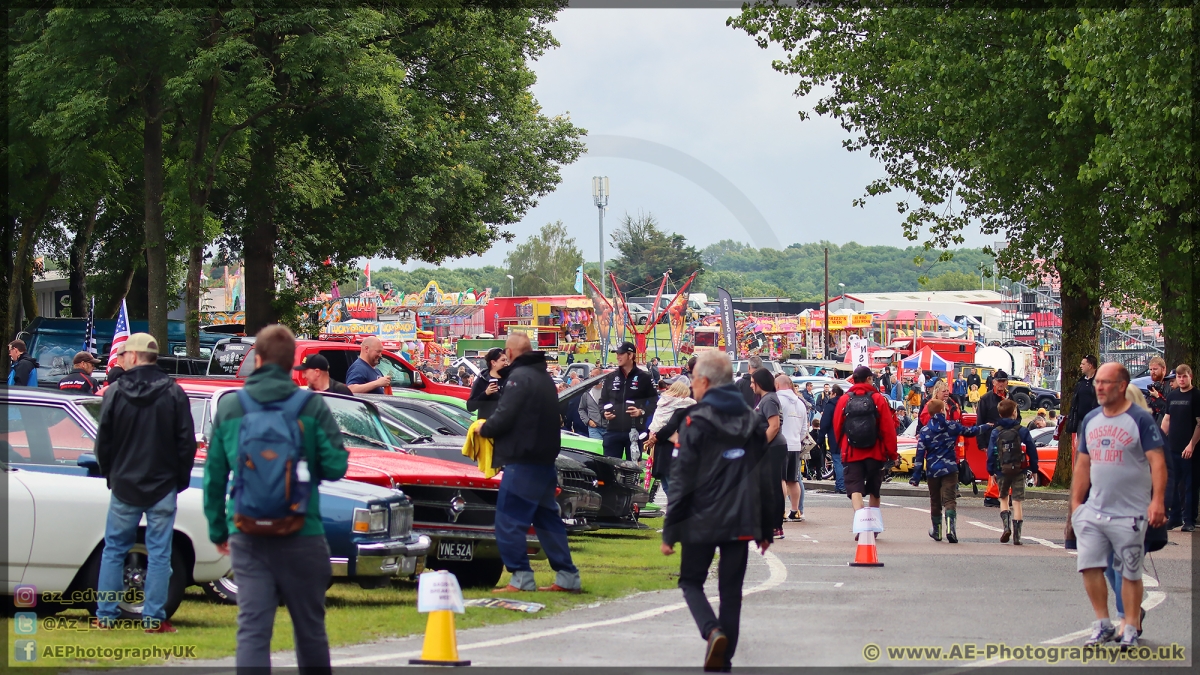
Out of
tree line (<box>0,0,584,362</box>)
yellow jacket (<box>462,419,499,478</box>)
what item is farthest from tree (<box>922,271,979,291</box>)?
yellow jacket (<box>462,419,499,478</box>)

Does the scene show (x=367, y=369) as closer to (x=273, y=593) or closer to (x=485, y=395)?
(x=485, y=395)

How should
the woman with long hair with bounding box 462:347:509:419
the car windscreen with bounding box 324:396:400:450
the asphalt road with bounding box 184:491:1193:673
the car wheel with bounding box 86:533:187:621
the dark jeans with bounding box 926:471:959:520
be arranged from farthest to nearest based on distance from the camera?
the dark jeans with bounding box 926:471:959:520, the woman with long hair with bounding box 462:347:509:419, the car windscreen with bounding box 324:396:400:450, the car wheel with bounding box 86:533:187:621, the asphalt road with bounding box 184:491:1193:673

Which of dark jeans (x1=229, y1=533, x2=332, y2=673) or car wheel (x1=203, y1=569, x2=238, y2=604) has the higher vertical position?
dark jeans (x1=229, y1=533, x2=332, y2=673)

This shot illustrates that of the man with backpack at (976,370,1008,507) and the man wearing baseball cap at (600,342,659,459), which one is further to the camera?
the man with backpack at (976,370,1008,507)

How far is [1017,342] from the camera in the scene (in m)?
78.4

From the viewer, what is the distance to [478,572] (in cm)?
1073

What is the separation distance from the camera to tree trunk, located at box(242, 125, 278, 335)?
3034cm

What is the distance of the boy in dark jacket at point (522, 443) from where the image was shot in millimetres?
9336

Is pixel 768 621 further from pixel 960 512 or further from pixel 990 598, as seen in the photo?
pixel 960 512

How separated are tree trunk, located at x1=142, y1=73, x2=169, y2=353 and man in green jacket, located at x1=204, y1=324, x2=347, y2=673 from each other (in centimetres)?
2028

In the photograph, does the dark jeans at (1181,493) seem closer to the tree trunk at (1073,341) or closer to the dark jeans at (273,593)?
the tree trunk at (1073,341)

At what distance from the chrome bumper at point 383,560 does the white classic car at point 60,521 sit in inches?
32.1

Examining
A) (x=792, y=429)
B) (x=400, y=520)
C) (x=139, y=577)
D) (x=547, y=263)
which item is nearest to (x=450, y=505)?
(x=400, y=520)

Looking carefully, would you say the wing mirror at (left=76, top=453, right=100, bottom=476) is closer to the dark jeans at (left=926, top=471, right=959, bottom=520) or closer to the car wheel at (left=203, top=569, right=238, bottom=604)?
the car wheel at (left=203, top=569, right=238, bottom=604)
